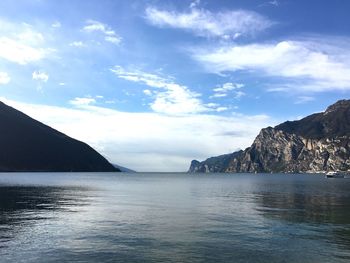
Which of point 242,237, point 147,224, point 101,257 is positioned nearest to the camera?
point 101,257

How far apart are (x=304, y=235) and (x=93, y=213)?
127ft

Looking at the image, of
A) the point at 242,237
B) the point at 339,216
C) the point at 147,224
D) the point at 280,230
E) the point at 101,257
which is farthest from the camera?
the point at 339,216

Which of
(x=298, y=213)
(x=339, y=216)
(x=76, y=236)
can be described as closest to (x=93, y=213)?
(x=76, y=236)

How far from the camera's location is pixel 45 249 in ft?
136

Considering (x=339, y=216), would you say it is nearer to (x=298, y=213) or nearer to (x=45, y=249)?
(x=298, y=213)

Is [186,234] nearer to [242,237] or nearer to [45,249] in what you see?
[242,237]

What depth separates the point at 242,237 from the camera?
49344mm

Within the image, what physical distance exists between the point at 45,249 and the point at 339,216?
51.4 m

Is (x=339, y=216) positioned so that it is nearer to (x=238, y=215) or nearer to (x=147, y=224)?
(x=238, y=215)

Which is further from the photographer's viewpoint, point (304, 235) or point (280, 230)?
point (280, 230)

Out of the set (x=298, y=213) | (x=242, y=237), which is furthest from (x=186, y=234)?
(x=298, y=213)

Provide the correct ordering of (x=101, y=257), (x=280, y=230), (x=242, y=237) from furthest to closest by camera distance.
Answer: (x=280, y=230) → (x=242, y=237) → (x=101, y=257)

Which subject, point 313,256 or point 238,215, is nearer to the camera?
point 313,256

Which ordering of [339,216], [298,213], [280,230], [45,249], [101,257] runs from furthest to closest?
[298,213] < [339,216] < [280,230] < [45,249] < [101,257]
